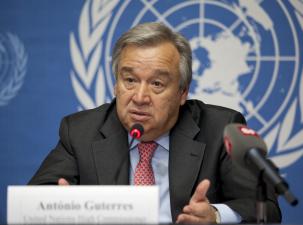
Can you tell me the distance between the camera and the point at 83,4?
3.97 metres

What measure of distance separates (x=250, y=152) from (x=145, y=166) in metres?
1.15

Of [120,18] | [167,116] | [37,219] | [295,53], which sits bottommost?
[37,219]

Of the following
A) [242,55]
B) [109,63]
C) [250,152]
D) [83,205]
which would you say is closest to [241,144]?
[250,152]

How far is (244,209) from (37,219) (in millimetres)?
1234

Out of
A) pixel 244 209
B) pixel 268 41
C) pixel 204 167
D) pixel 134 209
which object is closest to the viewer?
pixel 134 209

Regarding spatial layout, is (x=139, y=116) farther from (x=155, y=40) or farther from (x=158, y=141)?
(x=155, y=40)

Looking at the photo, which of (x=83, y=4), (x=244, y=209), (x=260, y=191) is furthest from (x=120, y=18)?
(x=260, y=191)

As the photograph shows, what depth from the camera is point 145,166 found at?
2977mm

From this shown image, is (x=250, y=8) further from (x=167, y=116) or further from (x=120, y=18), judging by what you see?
(x=167, y=116)

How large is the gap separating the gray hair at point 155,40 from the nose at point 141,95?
0.24 metres

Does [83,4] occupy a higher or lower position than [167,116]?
higher

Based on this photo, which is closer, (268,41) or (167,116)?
(167,116)

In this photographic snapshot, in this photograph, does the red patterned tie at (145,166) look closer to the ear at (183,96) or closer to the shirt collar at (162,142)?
the shirt collar at (162,142)

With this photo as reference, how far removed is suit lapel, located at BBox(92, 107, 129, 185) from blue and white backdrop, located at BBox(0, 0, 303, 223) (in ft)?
2.69
